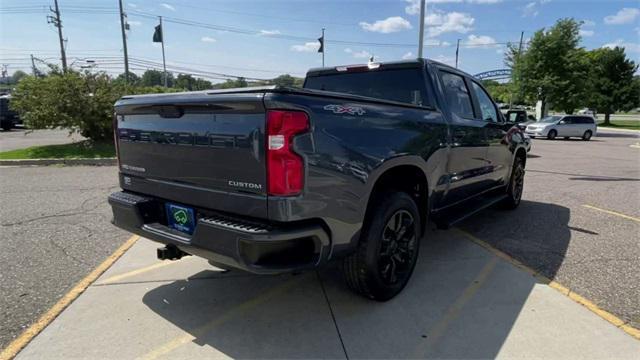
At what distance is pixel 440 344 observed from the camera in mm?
2746

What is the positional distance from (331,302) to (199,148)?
1637 millimetres

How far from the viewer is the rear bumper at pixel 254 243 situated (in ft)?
7.75

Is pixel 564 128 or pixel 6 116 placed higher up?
pixel 6 116

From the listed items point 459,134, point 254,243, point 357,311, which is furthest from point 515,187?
point 254,243

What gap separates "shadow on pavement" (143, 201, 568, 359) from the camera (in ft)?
8.90

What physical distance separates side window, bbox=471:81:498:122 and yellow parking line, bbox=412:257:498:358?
189 cm

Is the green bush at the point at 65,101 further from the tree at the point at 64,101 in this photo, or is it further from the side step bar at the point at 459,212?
the side step bar at the point at 459,212

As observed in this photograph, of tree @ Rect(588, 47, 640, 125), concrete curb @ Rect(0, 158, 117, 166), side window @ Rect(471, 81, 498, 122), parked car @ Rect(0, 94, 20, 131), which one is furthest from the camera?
tree @ Rect(588, 47, 640, 125)

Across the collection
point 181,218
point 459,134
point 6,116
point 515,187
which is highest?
point 459,134

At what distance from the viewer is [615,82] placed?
3888cm

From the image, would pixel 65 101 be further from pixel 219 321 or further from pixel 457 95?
pixel 457 95

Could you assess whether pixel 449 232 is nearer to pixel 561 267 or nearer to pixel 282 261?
pixel 561 267

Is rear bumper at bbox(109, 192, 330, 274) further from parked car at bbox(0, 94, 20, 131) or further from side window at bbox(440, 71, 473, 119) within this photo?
parked car at bbox(0, 94, 20, 131)

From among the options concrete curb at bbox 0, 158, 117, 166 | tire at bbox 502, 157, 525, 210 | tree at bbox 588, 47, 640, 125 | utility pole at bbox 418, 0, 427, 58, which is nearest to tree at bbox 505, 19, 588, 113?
tree at bbox 588, 47, 640, 125
